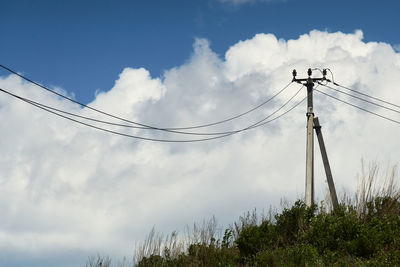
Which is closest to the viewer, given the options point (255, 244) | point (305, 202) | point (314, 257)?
point (314, 257)

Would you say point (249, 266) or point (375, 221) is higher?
point (375, 221)

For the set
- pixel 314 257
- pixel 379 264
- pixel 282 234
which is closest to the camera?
pixel 379 264

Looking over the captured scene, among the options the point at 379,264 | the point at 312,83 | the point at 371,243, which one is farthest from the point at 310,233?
the point at 312,83

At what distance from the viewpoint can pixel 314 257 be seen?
43.8ft

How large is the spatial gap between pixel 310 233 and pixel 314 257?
2.44 metres

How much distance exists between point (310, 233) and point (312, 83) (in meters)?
7.03

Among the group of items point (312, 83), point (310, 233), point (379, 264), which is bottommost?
point (379, 264)

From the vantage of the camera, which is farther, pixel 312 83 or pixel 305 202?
pixel 312 83

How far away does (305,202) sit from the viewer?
18.4 metres

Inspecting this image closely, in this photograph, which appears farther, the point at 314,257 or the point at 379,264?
the point at 314,257

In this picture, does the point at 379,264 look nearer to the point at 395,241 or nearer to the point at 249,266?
the point at 395,241

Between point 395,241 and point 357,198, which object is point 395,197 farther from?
point 395,241

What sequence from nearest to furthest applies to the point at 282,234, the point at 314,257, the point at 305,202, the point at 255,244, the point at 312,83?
the point at 314,257, the point at 255,244, the point at 282,234, the point at 305,202, the point at 312,83

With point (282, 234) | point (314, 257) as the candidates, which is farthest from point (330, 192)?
point (314, 257)
